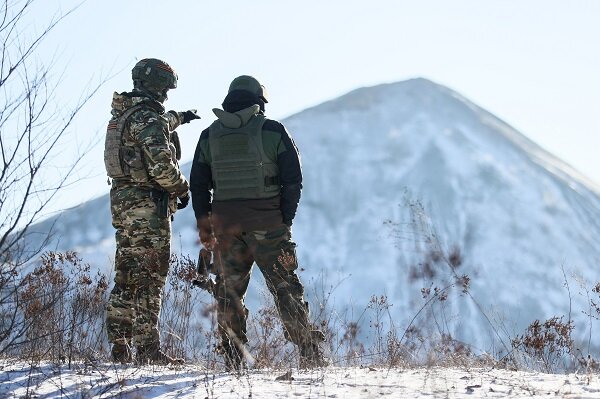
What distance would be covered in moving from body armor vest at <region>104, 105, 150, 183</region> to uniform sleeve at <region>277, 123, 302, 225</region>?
998mm

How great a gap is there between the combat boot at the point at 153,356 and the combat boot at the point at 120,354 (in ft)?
0.22

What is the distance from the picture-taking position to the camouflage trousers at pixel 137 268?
5852 mm

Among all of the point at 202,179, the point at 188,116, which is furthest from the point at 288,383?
the point at 188,116

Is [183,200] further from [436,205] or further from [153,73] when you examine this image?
[436,205]

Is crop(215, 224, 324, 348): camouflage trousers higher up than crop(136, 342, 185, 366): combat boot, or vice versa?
crop(215, 224, 324, 348): camouflage trousers

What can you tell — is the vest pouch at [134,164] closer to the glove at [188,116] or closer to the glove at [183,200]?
the glove at [183,200]

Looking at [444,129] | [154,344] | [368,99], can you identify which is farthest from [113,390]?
[368,99]

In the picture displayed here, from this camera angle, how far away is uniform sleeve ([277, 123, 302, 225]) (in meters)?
5.87

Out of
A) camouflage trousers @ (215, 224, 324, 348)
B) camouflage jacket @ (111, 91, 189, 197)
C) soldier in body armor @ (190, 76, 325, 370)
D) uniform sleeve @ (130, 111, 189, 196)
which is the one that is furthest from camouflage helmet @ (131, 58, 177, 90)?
camouflage trousers @ (215, 224, 324, 348)

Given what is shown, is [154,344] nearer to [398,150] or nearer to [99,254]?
[99,254]

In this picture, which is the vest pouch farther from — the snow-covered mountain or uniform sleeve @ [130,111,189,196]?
the snow-covered mountain

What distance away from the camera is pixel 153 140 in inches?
232

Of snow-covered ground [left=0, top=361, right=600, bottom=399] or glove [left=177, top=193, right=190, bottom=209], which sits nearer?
snow-covered ground [left=0, top=361, right=600, bottom=399]

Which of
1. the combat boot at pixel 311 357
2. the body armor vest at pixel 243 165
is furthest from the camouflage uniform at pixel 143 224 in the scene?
the combat boot at pixel 311 357
